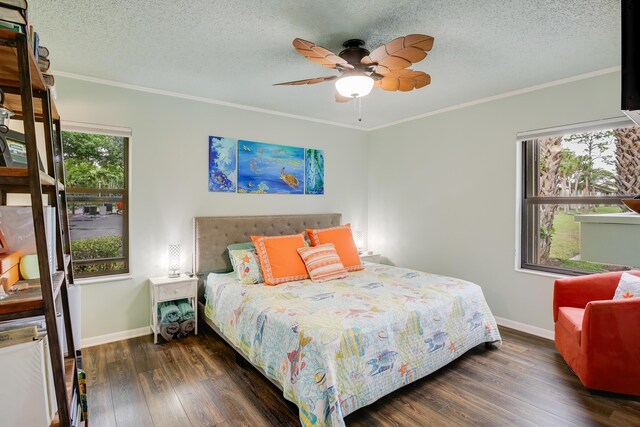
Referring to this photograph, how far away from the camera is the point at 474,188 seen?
3.84 m

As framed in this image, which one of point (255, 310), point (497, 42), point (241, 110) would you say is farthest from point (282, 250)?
point (497, 42)

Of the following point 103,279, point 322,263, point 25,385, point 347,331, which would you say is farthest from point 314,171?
point 25,385

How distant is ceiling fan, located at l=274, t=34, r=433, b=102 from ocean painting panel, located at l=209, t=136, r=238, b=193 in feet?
5.90

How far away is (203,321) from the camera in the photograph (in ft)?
11.8

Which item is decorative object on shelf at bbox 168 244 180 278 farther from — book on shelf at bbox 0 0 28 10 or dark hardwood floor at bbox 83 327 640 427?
book on shelf at bbox 0 0 28 10

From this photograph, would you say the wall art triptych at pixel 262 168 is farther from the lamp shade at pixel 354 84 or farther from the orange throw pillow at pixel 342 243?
the lamp shade at pixel 354 84

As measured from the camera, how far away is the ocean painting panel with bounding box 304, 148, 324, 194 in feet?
14.8

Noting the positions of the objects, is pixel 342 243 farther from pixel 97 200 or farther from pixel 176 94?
pixel 97 200

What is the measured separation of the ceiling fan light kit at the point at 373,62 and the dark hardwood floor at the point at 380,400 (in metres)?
2.22

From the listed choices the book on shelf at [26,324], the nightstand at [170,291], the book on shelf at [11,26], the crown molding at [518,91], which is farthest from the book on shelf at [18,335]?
the crown molding at [518,91]

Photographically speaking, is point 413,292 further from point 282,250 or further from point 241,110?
point 241,110

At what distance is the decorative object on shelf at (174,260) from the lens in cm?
342

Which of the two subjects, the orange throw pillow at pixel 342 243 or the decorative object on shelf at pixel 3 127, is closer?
the decorative object on shelf at pixel 3 127

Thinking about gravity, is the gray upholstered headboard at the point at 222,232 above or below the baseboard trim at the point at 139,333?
above
